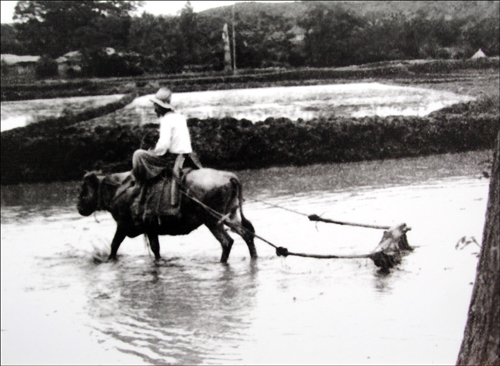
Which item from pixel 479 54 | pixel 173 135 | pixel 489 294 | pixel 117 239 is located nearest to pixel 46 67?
pixel 173 135

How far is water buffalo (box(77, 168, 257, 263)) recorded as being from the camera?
4746mm

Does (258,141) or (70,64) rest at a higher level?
(70,64)

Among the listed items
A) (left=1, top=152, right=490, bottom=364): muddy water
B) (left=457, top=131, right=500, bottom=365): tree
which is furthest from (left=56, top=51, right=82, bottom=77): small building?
(left=457, top=131, right=500, bottom=365): tree

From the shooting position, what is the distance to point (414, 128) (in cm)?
Result: 492

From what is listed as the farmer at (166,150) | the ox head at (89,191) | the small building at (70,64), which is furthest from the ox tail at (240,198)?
the small building at (70,64)

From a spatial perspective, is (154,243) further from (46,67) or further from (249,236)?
(46,67)

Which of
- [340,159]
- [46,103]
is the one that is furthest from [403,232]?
[46,103]

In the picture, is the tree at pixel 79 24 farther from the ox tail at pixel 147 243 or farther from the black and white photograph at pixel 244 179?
the ox tail at pixel 147 243

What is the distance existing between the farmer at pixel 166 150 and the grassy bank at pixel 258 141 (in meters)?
0.41

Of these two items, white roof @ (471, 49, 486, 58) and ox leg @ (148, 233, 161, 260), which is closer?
white roof @ (471, 49, 486, 58)

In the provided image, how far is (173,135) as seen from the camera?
15.6ft

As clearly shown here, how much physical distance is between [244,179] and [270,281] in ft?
3.59

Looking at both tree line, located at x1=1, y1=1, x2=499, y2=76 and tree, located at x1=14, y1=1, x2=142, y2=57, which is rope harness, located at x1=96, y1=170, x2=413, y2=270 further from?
tree, located at x1=14, y1=1, x2=142, y2=57

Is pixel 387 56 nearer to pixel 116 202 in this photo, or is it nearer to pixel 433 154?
pixel 433 154
